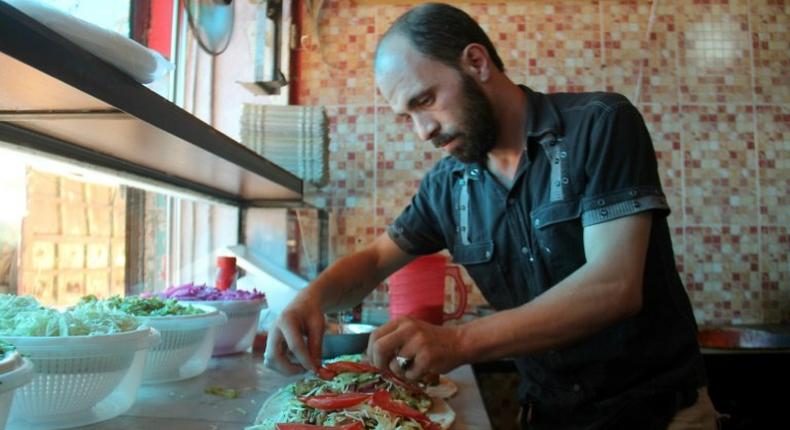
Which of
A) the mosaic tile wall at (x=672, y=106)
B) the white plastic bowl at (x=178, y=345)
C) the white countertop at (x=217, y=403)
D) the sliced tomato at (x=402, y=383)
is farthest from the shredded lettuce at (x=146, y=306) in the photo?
the mosaic tile wall at (x=672, y=106)

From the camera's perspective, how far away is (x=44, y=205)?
5.46 feet

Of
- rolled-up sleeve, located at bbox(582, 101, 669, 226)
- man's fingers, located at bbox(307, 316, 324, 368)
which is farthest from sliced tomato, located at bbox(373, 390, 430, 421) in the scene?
rolled-up sleeve, located at bbox(582, 101, 669, 226)

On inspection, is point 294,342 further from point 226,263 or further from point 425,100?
point 226,263

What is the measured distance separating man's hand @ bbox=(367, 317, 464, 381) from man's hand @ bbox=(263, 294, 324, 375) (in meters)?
0.28

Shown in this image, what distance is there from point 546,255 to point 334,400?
607 millimetres

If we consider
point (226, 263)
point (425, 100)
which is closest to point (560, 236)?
point (425, 100)

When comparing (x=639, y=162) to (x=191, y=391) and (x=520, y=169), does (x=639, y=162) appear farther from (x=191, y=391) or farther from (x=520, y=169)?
(x=191, y=391)

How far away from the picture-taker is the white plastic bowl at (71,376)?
2.89ft

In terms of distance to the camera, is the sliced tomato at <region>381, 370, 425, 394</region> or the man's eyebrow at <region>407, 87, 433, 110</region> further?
the man's eyebrow at <region>407, 87, 433, 110</region>

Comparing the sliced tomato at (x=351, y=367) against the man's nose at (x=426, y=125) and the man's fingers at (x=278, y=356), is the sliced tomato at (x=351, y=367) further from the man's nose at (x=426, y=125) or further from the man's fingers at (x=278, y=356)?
the man's nose at (x=426, y=125)

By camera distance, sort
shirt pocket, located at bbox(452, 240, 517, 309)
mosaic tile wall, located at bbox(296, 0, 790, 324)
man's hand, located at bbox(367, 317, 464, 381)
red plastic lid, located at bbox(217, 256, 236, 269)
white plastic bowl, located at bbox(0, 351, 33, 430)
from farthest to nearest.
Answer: mosaic tile wall, located at bbox(296, 0, 790, 324), red plastic lid, located at bbox(217, 256, 236, 269), shirt pocket, located at bbox(452, 240, 517, 309), man's hand, located at bbox(367, 317, 464, 381), white plastic bowl, located at bbox(0, 351, 33, 430)

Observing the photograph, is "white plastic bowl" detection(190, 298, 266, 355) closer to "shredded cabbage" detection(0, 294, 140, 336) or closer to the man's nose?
"shredded cabbage" detection(0, 294, 140, 336)

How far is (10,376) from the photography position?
2.17ft

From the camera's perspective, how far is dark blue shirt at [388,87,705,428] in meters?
1.18
